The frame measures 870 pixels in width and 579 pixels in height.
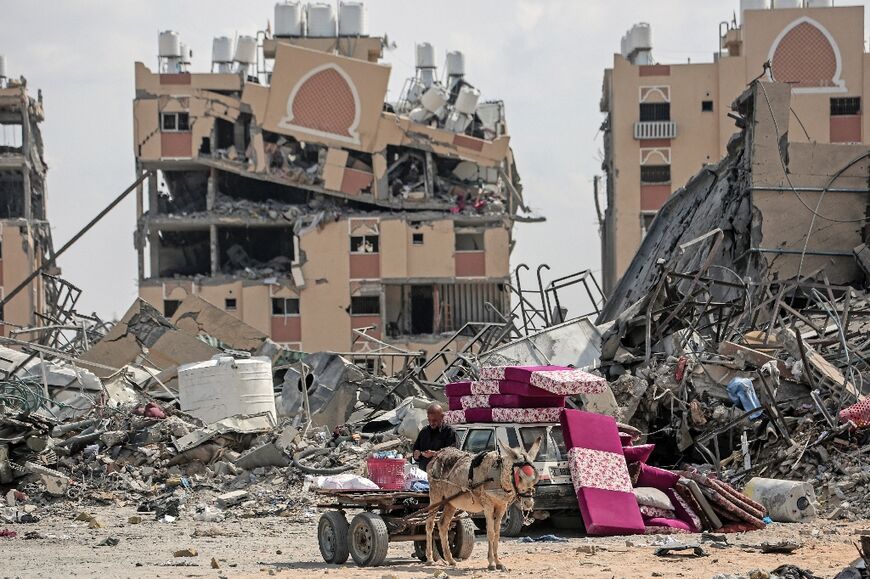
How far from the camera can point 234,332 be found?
3594 centimetres

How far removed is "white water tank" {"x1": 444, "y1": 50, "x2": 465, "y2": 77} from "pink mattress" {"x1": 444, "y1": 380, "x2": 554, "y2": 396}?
4601cm

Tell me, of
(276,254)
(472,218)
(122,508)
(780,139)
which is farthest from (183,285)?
(122,508)

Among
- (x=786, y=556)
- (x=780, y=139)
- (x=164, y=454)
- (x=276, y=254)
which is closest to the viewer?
(x=786, y=556)

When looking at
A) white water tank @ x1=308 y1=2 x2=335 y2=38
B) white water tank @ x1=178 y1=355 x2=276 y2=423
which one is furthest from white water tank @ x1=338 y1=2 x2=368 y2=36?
white water tank @ x1=178 y1=355 x2=276 y2=423

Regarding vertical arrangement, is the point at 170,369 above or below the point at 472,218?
below

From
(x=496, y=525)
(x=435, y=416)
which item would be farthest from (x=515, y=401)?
(x=496, y=525)

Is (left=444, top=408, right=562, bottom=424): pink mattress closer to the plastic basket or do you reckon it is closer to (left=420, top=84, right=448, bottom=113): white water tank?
the plastic basket

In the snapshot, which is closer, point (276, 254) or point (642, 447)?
point (642, 447)

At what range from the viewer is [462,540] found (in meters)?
13.1

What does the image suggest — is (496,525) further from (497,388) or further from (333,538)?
(497,388)

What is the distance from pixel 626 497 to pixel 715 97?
151ft

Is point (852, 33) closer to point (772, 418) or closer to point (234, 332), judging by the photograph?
point (234, 332)

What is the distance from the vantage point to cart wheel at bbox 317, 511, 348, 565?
13.2 meters

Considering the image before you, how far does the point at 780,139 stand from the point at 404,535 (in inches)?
684
